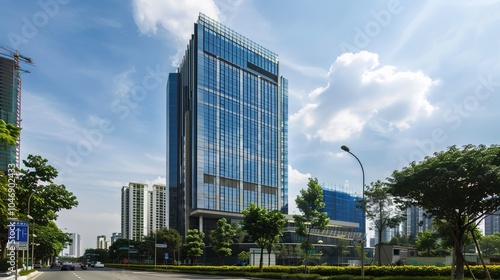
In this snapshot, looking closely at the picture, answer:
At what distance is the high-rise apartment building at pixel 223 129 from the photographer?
9912cm

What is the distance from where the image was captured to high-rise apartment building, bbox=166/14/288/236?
325 ft

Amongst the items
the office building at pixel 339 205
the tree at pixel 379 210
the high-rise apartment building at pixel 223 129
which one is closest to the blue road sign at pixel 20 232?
the tree at pixel 379 210

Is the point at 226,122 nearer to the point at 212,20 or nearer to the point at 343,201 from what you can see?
the point at 212,20

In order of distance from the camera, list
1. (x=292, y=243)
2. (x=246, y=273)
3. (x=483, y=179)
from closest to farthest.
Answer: (x=483, y=179), (x=246, y=273), (x=292, y=243)

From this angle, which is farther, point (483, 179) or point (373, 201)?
point (373, 201)

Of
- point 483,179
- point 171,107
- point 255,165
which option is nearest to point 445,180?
point 483,179

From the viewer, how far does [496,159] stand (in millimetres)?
20484

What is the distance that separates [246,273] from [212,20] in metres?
84.8

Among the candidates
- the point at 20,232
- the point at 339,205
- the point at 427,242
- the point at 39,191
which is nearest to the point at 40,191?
the point at 39,191

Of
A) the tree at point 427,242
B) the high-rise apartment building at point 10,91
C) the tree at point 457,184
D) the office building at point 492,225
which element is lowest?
the office building at point 492,225

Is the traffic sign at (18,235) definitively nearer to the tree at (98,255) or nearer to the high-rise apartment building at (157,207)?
the high-rise apartment building at (157,207)

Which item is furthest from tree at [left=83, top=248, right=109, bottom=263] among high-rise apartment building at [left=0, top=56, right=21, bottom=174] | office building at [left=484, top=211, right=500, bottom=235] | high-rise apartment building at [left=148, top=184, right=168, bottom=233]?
office building at [left=484, top=211, right=500, bottom=235]

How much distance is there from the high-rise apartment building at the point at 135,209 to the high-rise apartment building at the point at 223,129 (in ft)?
30.3

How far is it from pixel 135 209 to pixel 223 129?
3665 centimetres
